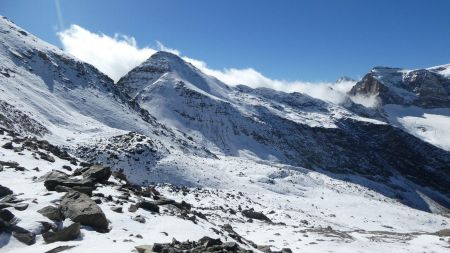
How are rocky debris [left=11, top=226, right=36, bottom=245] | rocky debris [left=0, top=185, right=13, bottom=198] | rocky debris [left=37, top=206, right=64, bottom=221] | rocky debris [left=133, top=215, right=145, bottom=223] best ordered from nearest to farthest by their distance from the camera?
rocky debris [left=11, top=226, right=36, bottom=245], rocky debris [left=37, top=206, right=64, bottom=221], rocky debris [left=0, top=185, right=13, bottom=198], rocky debris [left=133, top=215, right=145, bottom=223]

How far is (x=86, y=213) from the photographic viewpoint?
15.4 metres

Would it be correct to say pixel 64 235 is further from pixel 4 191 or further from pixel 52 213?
pixel 4 191

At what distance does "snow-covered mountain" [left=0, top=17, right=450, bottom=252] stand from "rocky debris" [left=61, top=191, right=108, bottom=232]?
0.04m

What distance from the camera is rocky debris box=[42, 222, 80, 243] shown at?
45.6 feet

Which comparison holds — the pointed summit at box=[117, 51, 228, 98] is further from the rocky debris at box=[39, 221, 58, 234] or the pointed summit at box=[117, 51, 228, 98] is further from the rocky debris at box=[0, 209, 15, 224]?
the rocky debris at box=[0, 209, 15, 224]

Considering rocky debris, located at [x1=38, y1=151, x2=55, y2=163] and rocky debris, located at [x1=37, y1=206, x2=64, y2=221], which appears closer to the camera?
rocky debris, located at [x1=37, y1=206, x2=64, y2=221]

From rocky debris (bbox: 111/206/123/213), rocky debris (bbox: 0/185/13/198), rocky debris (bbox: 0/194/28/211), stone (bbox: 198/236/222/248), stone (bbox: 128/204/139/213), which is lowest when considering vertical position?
rocky debris (bbox: 0/194/28/211)

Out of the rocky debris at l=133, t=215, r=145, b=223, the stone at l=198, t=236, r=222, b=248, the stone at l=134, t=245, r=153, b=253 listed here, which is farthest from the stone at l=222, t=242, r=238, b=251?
the rocky debris at l=133, t=215, r=145, b=223

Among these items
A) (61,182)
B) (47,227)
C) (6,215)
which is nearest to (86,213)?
(47,227)

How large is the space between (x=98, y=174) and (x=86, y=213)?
634cm

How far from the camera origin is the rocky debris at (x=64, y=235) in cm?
1391

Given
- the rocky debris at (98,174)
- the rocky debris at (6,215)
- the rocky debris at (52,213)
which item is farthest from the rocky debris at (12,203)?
the rocky debris at (98,174)

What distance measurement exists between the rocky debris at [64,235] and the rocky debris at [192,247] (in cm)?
211

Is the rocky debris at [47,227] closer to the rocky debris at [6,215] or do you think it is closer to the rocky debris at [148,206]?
the rocky debris at [6,215]
